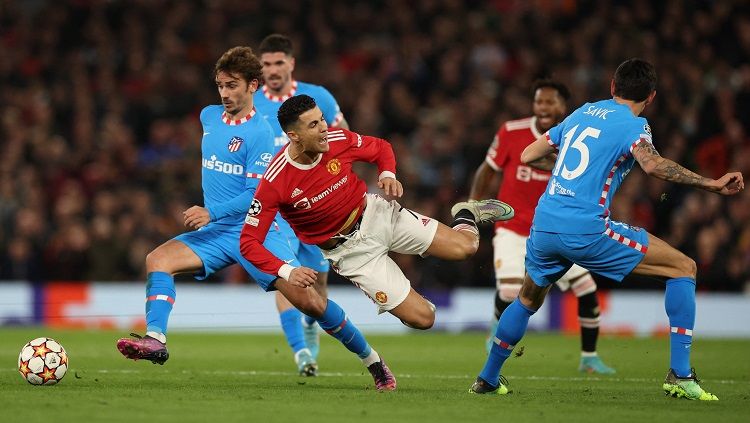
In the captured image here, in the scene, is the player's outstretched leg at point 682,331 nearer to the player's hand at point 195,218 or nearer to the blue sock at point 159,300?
the player's hand at point 195,218

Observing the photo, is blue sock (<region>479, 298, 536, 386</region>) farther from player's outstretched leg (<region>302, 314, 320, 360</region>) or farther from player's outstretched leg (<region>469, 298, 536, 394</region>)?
player's outstretched leg (<region>302, 314, 320, 360</region>)

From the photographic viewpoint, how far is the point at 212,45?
20.3 metres

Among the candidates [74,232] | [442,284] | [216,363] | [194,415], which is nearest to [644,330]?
[442,284]

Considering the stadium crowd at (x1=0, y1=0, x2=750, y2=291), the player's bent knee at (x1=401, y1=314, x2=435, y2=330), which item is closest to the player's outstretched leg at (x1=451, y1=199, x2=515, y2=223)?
the player's bent knee at (x1=401, y1=314, x2=435, y2=330)

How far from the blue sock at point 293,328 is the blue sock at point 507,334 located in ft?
7.68

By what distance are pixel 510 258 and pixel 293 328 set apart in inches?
86.9

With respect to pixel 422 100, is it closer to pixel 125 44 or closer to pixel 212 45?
pixel 212 45

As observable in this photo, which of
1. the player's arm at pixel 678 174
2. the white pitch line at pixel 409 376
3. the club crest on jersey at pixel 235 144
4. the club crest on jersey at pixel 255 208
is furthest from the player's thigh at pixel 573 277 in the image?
the club crest on jersey at pixel 255 208

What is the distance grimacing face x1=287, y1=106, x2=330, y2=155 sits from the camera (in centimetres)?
809

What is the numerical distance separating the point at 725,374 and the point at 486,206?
3040 millimetres

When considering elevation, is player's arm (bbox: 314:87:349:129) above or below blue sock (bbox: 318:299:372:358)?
above

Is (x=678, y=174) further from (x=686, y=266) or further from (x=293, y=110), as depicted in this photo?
(x=293, y=110)

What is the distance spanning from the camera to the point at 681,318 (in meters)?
7.78

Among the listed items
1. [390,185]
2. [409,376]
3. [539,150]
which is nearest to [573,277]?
[409,376]
